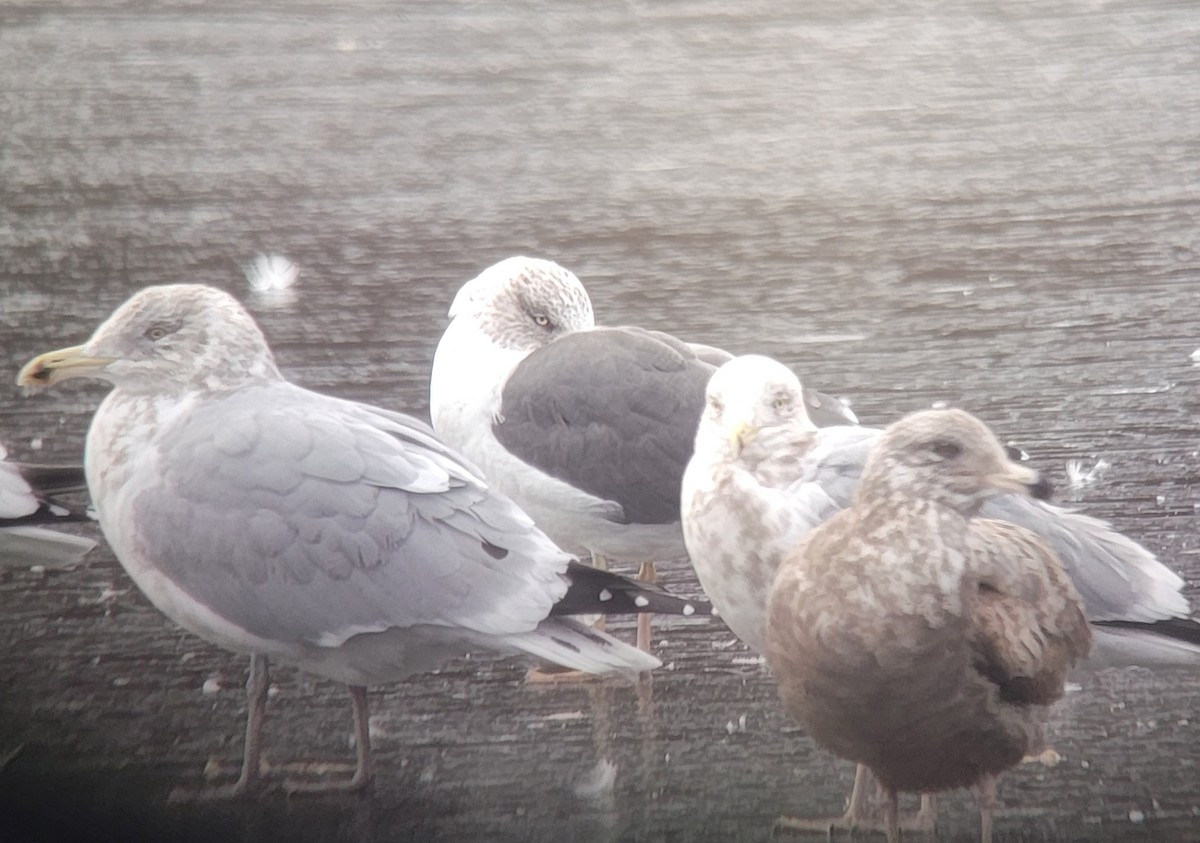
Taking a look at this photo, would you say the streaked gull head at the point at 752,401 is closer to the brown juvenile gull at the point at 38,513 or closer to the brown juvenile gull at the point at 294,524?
the brown juvenile gull at the point at 294,524

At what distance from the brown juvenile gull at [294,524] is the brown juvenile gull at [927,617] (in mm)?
195

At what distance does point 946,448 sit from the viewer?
139 cm

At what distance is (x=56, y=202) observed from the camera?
191cm

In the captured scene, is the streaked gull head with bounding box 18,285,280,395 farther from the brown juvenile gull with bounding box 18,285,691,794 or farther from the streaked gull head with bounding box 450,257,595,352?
the streaked gull head with bounding box 450,257,595,352

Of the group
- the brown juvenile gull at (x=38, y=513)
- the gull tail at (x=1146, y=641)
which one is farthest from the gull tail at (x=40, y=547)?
the gull tail at (x=1146, y=641)

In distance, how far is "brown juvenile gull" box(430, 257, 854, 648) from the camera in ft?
5.70

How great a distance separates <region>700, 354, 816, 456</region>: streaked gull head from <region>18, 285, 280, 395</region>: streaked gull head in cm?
52

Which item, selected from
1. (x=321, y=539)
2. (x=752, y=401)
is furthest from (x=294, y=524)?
(x=752, y=401)

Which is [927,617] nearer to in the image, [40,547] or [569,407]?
[569,407]

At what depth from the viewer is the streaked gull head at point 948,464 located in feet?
4.54

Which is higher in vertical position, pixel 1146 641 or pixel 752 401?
pixel 752 401

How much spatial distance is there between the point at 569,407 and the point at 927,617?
20.4 inches

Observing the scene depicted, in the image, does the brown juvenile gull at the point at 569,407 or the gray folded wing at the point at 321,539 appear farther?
the brown juvenile gull at the point at 569,407

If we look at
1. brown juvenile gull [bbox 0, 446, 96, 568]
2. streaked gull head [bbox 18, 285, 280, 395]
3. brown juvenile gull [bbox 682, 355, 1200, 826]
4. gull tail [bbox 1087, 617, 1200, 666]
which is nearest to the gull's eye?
brown juvenile gull [bbox 682, 355, 1200, 826]
